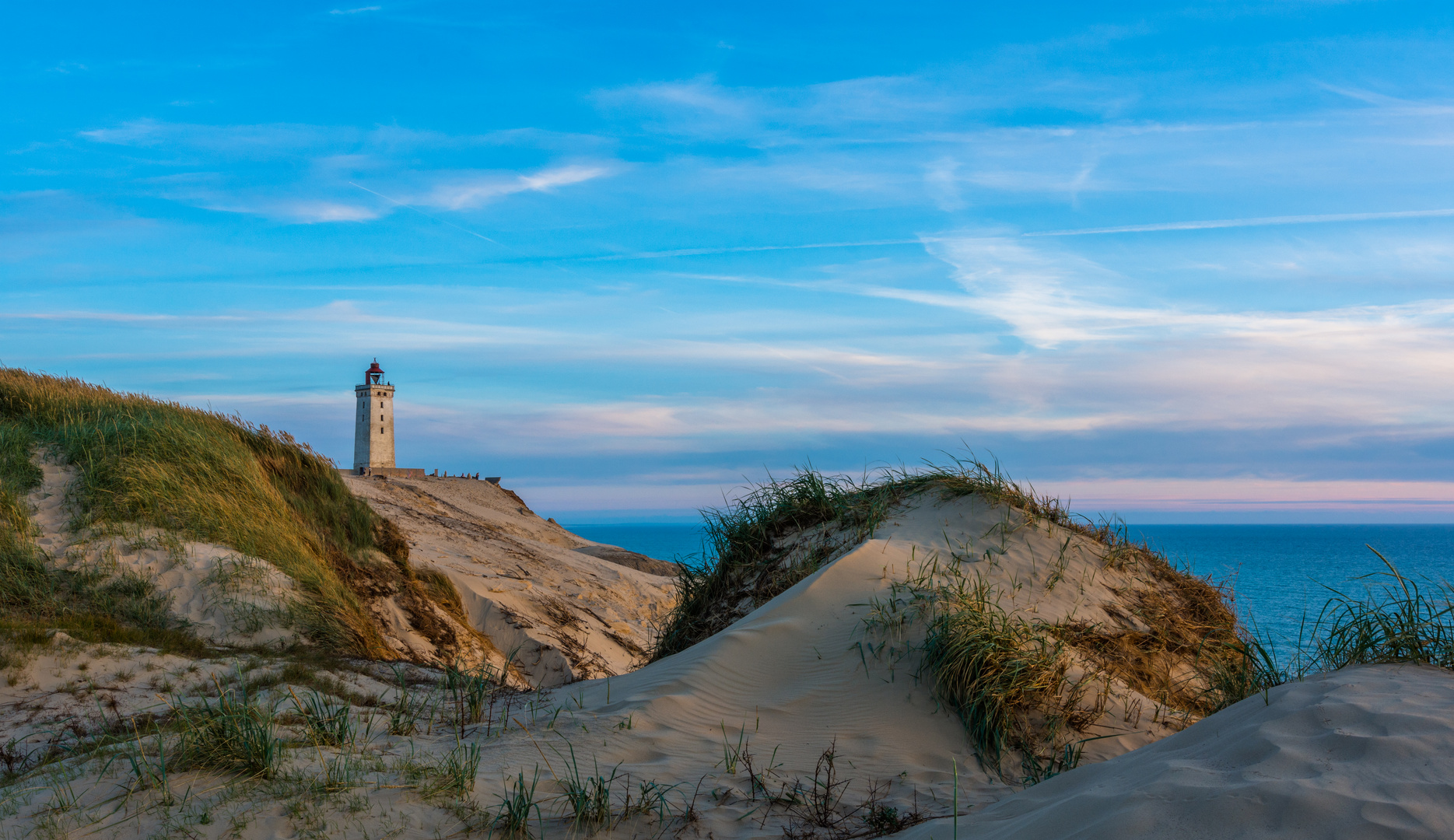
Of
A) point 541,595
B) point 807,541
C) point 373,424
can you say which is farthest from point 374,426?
point 807,541

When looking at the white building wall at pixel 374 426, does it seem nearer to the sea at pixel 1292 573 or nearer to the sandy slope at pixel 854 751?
the sea at pixel 1292 573

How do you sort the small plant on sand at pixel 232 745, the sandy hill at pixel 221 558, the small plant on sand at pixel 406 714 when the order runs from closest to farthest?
the small plant on sand at pixel 232 745 → the small plant on sand at pixel 406 714 → the sandy hill at pixel 221 558

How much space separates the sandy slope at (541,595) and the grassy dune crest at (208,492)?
155cm

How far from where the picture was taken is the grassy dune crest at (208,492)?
9156mm

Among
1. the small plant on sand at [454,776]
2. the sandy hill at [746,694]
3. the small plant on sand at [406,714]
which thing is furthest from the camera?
the small plant on sand at [406,714]

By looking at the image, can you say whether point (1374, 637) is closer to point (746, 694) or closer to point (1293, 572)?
point (746, 694)

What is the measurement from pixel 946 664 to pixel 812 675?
87 cm

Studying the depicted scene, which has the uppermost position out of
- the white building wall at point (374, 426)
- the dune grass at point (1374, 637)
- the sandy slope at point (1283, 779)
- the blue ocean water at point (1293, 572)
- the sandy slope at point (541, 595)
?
the white building wall at point (374, 426)

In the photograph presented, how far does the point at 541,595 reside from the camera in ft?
50.0

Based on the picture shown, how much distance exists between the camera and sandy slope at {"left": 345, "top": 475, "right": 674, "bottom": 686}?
41.0 ft

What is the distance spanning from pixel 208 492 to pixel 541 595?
20.8 ft

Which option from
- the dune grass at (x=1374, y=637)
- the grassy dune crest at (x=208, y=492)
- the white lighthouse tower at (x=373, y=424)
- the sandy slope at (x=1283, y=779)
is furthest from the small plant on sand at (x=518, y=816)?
the white lighthouse tower at (x=373, y=424)

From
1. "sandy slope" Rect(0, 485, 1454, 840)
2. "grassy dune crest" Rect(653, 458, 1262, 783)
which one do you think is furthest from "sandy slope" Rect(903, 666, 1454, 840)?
"grassy dune crest" Rect(653, 458, 1262, 783)

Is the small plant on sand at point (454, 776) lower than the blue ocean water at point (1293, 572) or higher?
higher
